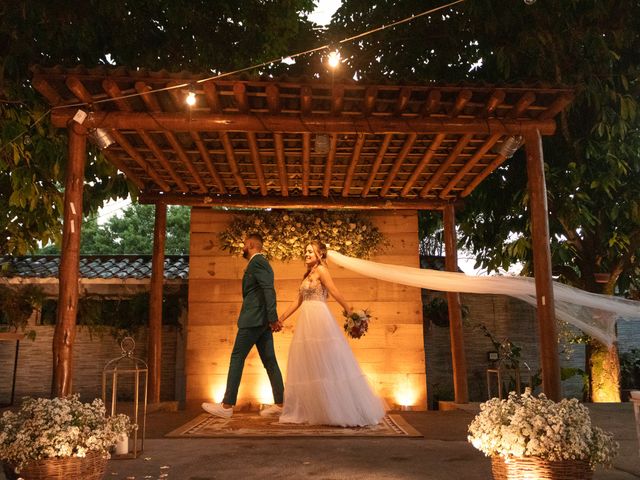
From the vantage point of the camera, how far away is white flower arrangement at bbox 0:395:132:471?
3008mm

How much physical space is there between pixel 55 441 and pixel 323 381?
9.15 ft

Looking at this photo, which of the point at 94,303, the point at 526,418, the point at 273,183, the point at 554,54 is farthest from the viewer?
the point at 94,303

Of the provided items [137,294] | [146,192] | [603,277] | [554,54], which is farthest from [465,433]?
[137,294]

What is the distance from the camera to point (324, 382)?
5.43 m

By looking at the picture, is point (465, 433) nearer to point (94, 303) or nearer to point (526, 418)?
point (526, 418)

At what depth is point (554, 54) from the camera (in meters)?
7.55

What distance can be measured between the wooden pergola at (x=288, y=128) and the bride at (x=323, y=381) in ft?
5.35

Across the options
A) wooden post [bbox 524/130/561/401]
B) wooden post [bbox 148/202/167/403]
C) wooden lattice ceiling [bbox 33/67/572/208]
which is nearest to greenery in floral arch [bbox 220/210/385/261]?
wooden post [bbox 148/202/167/403]

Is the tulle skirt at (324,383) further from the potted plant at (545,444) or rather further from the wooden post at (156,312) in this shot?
the potted plant at (545,444)

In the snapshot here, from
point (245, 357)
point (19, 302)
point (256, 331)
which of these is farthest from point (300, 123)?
point (19, 302)

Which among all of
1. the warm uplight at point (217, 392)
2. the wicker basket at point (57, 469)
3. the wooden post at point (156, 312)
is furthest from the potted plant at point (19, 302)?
the wicker basket at point (57, 469)

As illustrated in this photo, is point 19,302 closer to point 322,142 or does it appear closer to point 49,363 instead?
A: point 49,363

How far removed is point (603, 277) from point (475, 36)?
376cm

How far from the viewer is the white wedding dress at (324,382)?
5355mm
